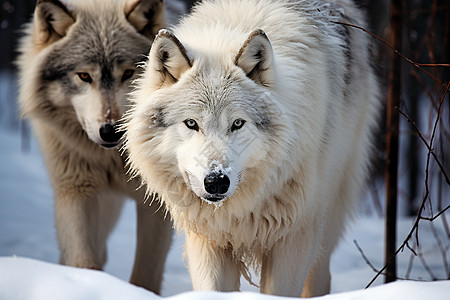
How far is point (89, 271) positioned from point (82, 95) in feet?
5.87

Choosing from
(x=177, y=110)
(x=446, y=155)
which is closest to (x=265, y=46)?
(x=177, y=110)

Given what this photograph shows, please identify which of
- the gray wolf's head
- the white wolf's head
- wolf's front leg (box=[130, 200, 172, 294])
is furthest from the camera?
wolf's front leg (box=[130, 200, 172, 294])

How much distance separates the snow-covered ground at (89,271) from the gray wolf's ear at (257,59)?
126 cm

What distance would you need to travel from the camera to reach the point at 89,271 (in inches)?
93.0

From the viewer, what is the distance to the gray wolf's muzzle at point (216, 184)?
258cm

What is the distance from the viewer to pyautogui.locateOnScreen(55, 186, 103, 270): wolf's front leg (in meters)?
4.04

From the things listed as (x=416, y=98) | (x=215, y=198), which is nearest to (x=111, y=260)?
(x=215, y=198)

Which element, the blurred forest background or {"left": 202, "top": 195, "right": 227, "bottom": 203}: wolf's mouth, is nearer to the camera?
{"left": 202, "top": 195, "right": 227, "bottom": 203}: wolf's mouth

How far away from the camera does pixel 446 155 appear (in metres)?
6.92

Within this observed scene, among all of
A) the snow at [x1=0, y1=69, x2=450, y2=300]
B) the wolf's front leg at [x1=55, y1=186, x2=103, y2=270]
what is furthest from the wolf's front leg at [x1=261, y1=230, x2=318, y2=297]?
the wolf's front leg at [x1=55, y1=186, x2=103, y2=270]

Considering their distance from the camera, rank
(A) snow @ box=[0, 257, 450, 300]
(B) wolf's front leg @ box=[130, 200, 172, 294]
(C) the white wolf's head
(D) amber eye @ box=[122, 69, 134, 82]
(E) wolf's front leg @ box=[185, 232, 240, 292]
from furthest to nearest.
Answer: (B) wolf's front leg @ box=[130, 200, 172, 294] → (D) amber eye @ box=[122, 69, 134, 82] → (E) wolf's front leg @ box=[185, 232, 240, 292] → (C) the white wolf's head → (A) snow @ box=[0, 257, 450, 300]

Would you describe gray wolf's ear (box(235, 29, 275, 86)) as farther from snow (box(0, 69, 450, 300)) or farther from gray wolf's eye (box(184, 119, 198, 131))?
snow (box(0, 69, 450, 300))

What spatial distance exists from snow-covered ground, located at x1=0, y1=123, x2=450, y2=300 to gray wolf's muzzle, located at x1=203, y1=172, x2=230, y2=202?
0.61 m

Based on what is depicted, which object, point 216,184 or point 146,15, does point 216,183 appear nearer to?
point 216,184
